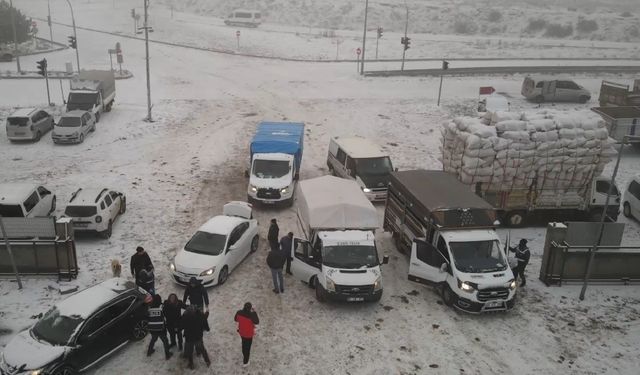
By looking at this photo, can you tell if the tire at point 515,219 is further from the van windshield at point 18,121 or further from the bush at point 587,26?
the bush at point 587,26

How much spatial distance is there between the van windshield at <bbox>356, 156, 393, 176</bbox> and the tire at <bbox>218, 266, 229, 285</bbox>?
8972 mm

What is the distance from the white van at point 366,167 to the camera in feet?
76.8

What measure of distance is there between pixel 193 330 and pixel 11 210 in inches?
386

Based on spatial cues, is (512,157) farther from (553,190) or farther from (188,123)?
(188,123)

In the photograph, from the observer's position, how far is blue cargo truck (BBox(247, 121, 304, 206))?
2211 centimetres

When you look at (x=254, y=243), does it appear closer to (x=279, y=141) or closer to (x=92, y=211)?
(x=92, y=211)

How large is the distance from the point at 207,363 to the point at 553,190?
48.5 feet

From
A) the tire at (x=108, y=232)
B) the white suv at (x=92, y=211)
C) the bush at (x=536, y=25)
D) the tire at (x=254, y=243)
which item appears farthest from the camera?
the bush at (x=536, y=25)

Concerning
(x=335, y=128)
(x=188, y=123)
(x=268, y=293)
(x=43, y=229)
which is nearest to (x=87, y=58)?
(x=188, y=123)

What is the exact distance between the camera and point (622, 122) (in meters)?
29.0

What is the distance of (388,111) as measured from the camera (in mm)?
37500

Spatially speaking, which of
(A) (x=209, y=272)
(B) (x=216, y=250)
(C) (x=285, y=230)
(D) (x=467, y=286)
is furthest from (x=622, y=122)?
(A) (x=209, y=272)

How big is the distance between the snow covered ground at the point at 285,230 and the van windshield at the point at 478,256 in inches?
52.5

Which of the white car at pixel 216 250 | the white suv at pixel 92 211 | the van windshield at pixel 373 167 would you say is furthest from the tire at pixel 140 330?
the van windshield at pixel 373 167
